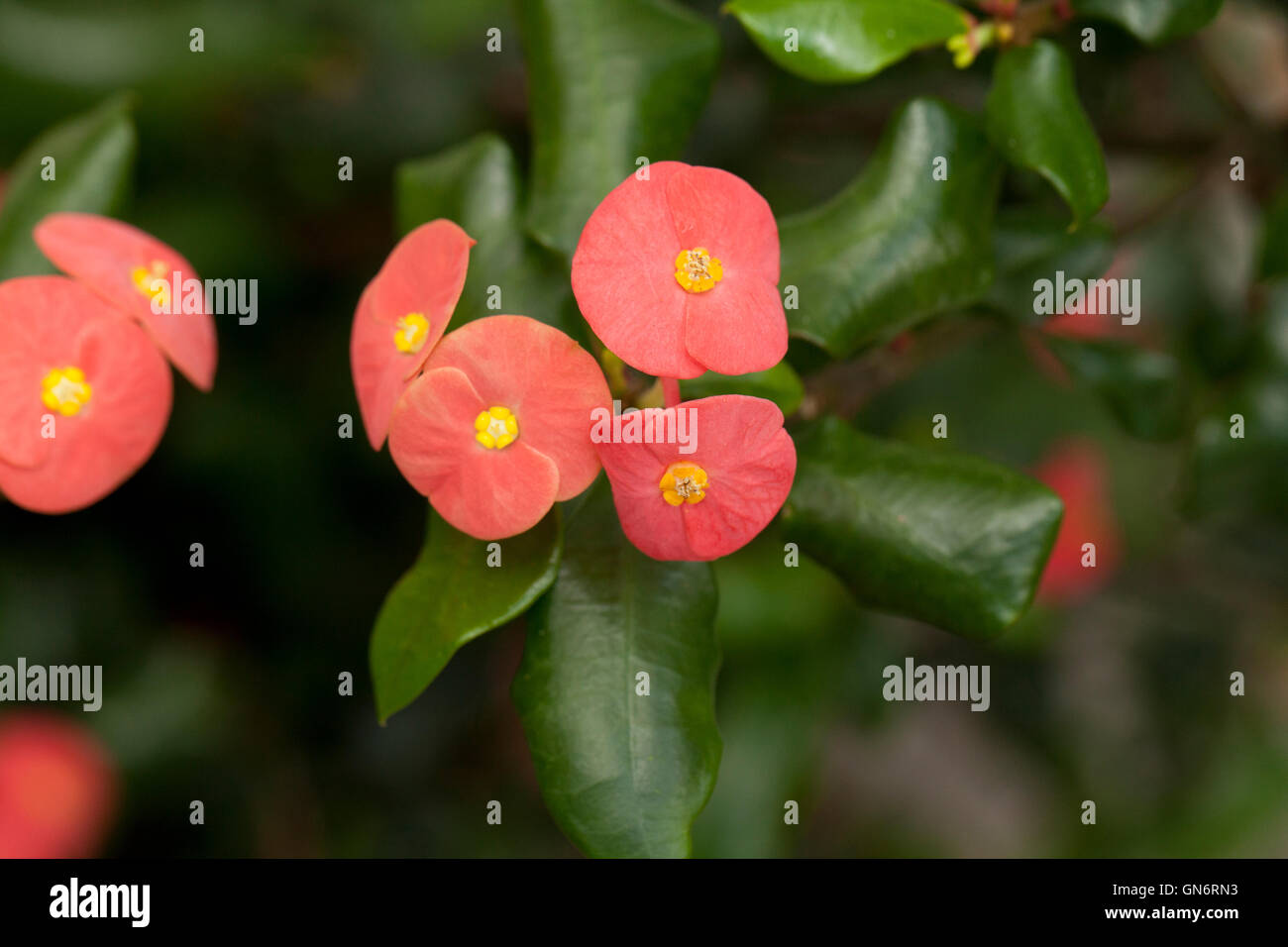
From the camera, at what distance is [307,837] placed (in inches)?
81.5

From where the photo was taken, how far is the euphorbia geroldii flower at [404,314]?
806mm

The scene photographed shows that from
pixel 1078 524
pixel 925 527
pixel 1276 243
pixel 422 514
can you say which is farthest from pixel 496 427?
pixel 1078 524

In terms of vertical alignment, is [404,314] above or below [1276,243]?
below

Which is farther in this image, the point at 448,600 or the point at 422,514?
the point at 422,514

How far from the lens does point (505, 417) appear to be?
0.79 m

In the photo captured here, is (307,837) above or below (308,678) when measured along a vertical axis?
below

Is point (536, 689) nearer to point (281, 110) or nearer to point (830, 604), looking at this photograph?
point (830, 604)

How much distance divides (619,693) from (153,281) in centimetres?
62

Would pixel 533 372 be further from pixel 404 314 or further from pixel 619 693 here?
pixel 619 693

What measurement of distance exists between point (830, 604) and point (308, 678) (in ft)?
3.38

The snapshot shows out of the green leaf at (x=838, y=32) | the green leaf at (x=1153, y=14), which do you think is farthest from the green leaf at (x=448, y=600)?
the green leaf at (x=1153, y=14)

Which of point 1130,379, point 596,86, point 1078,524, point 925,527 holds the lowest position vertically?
point 925,527

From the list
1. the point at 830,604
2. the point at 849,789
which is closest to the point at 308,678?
the point at 830,604

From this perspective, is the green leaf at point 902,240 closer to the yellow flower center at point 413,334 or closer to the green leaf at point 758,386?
the green leaf at point 758,386
